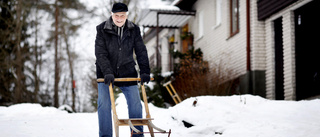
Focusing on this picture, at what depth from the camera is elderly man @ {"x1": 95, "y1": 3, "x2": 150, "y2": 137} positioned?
514cm

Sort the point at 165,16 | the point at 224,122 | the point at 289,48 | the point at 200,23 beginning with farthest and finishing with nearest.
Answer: the point at 165,16, the point at 200,23, the point at 289,48, the point at 224,122

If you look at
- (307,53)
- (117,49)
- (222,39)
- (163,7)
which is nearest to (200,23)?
(163,7)

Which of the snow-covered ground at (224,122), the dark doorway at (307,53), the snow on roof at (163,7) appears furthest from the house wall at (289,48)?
the snow on roof at (163,7)

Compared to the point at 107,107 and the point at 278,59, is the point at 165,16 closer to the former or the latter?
the point at 278,59

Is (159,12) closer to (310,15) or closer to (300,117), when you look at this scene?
(310,15)

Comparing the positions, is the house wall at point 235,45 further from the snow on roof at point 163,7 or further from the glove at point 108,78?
the glove at point 108,78

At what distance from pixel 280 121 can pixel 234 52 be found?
7.65 meters

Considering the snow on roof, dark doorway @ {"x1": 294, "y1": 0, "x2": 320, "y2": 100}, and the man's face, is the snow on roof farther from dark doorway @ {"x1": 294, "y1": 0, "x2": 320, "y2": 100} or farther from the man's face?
the man's face

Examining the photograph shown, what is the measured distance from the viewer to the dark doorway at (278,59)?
12.2 metres

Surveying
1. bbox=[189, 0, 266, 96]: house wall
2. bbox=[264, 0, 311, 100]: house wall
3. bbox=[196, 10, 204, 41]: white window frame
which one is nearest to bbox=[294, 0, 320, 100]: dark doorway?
bbox=[264, 0, 311, 100]: house wall

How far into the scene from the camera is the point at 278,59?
40.7ft

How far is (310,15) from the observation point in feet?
37.5

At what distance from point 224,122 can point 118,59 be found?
2569 millimetres

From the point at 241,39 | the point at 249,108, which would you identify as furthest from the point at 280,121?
the point at 241,39
